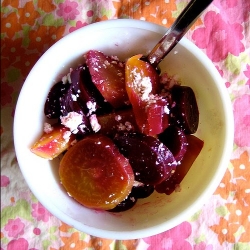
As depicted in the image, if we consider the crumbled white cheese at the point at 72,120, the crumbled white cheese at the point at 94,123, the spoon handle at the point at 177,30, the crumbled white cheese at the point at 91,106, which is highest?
the spoon handle at the point at 177,30

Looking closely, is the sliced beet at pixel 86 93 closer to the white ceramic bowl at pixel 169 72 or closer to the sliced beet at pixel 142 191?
the white ceramic bowl at pixel 169 72

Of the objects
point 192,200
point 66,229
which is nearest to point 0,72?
point 66,229

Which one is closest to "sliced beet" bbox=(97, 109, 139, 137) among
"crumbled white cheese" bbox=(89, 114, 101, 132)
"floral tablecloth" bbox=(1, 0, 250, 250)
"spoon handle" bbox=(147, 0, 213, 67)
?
"crumbled white cheese" bbox=(89, 114, 101, 132)

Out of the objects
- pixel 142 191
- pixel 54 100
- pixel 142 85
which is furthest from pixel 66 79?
pixel 142 191

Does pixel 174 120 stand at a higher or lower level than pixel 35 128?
→ higher

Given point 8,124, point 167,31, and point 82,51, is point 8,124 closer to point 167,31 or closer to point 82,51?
point 82,51

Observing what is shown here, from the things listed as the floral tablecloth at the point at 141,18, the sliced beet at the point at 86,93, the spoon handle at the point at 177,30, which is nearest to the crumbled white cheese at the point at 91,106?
the sliced beet at the point at 86,93

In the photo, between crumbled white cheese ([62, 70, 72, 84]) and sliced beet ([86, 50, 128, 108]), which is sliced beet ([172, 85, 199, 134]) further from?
crumbled white cheese ([62, 70, 72, 84])

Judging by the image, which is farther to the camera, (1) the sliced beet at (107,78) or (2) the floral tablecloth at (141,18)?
(2) the floral tablecloth at (141,18)
